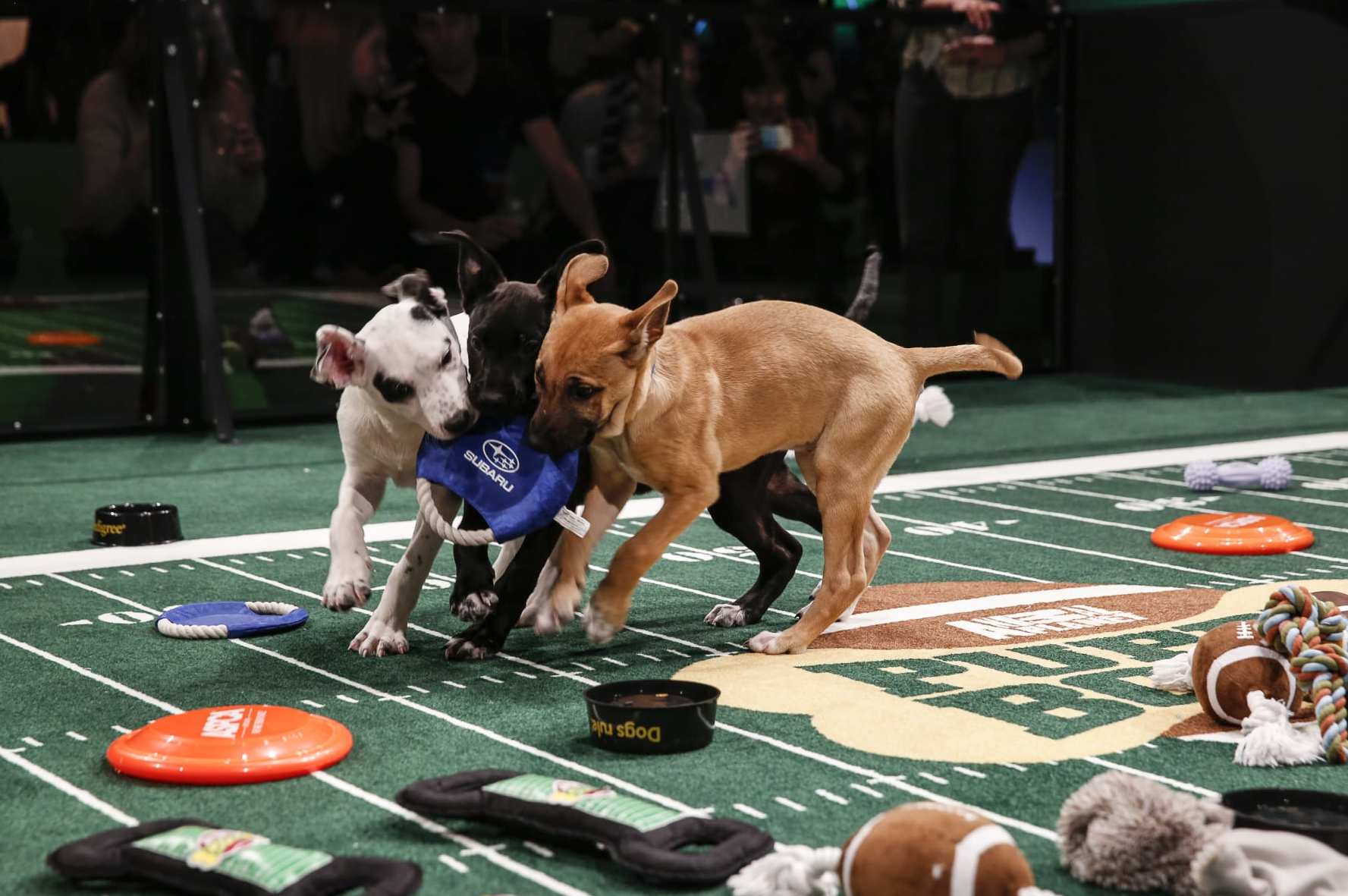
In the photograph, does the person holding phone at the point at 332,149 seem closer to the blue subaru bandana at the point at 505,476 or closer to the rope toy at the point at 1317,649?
the blue subaru bandana at the point at 505,476

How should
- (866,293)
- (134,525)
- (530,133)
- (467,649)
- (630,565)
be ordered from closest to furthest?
(630,565)
(467,649)
(866,293)
(134,525)
(530,133)

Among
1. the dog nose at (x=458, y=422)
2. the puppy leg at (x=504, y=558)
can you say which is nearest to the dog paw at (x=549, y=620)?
the puppy leg at (x=504, y=558)

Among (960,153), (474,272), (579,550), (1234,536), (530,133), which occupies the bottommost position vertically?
(1234,536)

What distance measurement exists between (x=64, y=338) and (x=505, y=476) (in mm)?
5974

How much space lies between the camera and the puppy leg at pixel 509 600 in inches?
180

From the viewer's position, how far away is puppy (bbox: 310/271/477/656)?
452 centimetres

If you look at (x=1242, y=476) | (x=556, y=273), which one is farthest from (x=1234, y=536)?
(x=556, y=273)

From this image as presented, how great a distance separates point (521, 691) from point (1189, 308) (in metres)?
8.53

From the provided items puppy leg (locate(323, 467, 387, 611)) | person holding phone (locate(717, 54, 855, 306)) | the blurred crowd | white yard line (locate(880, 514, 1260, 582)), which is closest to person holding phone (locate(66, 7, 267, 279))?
the blurred crowd

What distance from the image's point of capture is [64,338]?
31.6 ft

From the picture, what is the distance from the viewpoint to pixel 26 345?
9477 millimetres

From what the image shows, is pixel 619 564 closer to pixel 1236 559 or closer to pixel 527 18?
pixel 1236 559

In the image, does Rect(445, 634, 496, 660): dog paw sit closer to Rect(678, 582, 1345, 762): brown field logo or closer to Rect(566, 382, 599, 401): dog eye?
Rect(678, 582, 1345, 762): brown field logo

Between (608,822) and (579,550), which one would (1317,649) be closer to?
(608,822)
